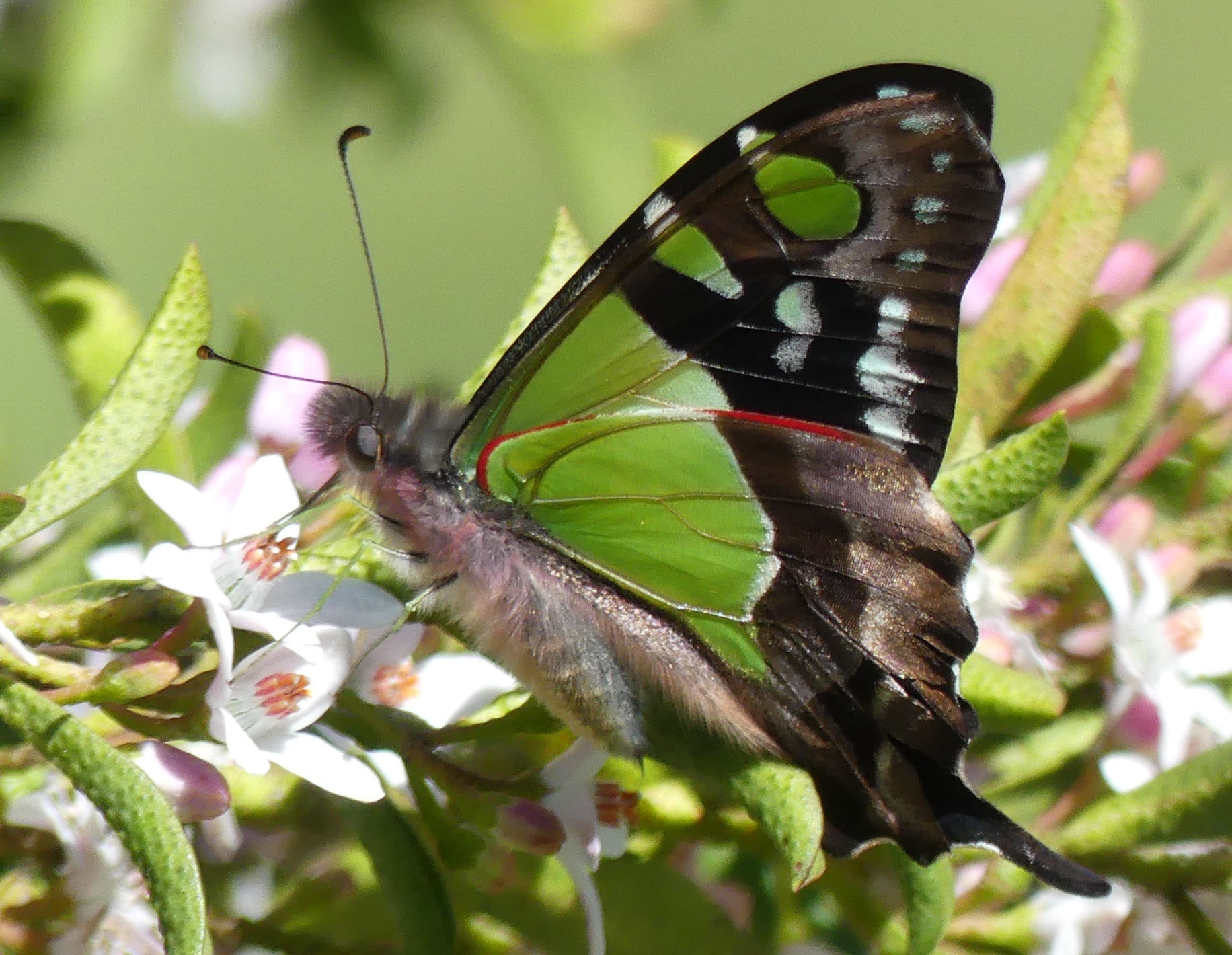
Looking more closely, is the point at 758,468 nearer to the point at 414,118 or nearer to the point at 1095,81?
the point at 1095,81

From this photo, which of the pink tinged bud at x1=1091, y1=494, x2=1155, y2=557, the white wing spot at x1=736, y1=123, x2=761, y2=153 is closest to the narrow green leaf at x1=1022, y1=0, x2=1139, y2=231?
the pink tinged bud at x1=1091, y1=494, x2=1155, y2=557

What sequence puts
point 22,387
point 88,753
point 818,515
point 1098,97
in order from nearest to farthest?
point 88,753
point 818,515
point 1098,97
point 22,387

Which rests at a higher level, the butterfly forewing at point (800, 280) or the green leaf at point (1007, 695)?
the butterfly forewing at point (800, 280)

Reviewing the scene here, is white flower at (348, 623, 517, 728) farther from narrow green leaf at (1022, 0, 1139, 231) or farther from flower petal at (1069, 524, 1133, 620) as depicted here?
narrow green leaf at (1022, 0, 1139, 231)

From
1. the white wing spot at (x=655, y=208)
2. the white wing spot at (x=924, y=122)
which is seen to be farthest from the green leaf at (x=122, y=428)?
the white wing spot at (x=924, y=122)

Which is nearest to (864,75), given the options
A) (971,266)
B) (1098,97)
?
(971,266)

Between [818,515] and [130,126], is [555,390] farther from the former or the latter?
[130,126]

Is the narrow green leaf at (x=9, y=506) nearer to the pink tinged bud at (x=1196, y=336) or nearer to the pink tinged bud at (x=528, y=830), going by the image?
the pink tinged bud at (x=528, y=830)
